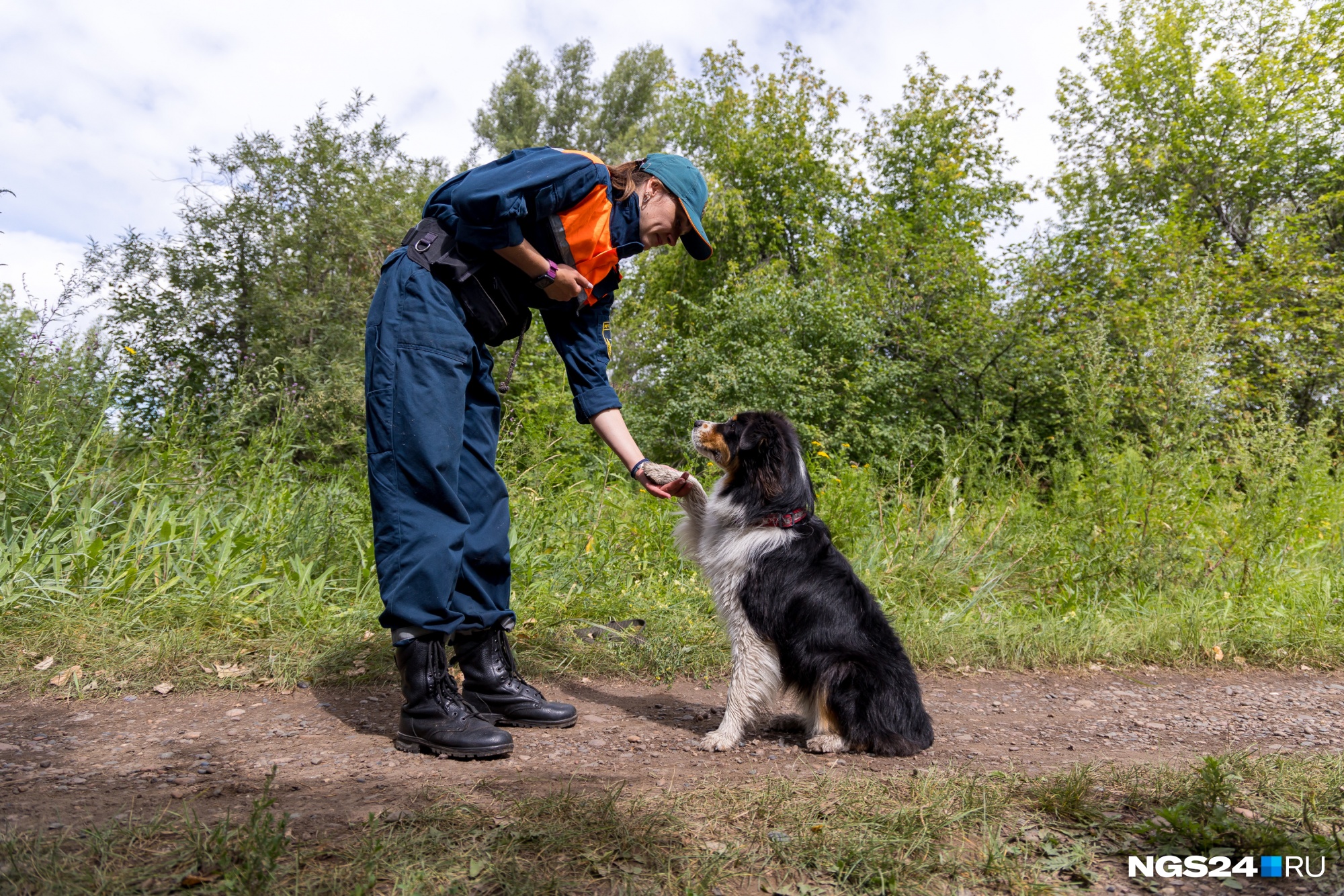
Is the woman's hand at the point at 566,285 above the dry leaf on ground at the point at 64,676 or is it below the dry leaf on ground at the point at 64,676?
above

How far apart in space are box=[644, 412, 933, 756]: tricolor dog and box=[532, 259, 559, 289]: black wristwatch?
80 cm

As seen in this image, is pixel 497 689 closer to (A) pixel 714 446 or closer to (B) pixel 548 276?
(A) pixel 714 446

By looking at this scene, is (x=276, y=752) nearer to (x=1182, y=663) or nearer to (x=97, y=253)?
(x=1182, y=663)

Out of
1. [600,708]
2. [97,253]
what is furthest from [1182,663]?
[97,253]

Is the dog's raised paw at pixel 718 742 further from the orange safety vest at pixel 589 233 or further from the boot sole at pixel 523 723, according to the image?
the orange safety vest at pixel 589 233

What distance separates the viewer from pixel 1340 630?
456 centimetres

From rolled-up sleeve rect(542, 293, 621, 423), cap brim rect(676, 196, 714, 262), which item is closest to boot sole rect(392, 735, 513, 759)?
rolled-up sleeve rect(542, 293, 621, 423)

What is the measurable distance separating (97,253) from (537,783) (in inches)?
341

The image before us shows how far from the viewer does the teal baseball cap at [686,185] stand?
282 cm

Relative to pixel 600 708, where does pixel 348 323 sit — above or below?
above

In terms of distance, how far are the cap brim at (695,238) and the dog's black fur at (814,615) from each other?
0.71 m

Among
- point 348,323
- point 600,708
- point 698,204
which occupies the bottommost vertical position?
point 600,708

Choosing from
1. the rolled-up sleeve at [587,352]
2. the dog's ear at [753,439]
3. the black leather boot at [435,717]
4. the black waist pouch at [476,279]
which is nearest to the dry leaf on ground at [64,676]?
the black leather boot at [435,717]

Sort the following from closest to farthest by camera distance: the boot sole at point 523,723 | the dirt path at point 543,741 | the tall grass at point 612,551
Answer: the dirt path at point 543,741 < the boot sole at point 523,723 < the tall grass at point 612,551
